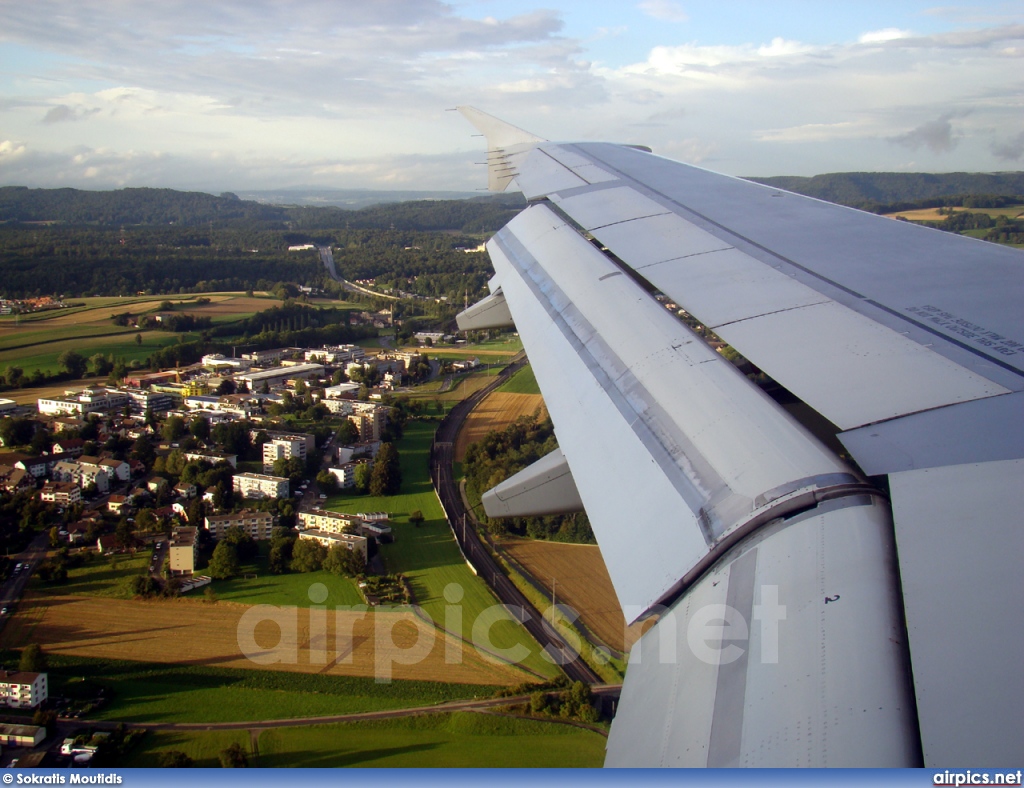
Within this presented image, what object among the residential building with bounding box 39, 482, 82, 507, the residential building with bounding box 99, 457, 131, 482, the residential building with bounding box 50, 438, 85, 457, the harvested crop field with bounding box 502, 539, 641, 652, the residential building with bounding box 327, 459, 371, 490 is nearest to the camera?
the harvested crop field with bounding box 502, 539, 641, 652

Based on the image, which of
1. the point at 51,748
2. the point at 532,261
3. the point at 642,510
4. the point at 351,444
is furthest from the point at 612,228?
the point at 351,444

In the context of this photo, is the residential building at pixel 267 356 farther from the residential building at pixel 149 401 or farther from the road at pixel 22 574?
the road at pixel 22 574

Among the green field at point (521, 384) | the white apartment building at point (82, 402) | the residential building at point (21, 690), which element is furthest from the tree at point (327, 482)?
the white apartment building at point (82, 402)

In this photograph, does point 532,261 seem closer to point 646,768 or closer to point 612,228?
point 612,228

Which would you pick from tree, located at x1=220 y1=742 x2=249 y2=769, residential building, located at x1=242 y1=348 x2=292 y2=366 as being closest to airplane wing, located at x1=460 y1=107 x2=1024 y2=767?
tree, located at x1=220 y1=742 x2=249 y2=769

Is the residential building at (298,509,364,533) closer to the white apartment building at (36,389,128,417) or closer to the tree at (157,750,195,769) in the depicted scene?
the tree at (157,750,195,769)

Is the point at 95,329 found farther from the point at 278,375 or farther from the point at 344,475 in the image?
the point at 344,475
